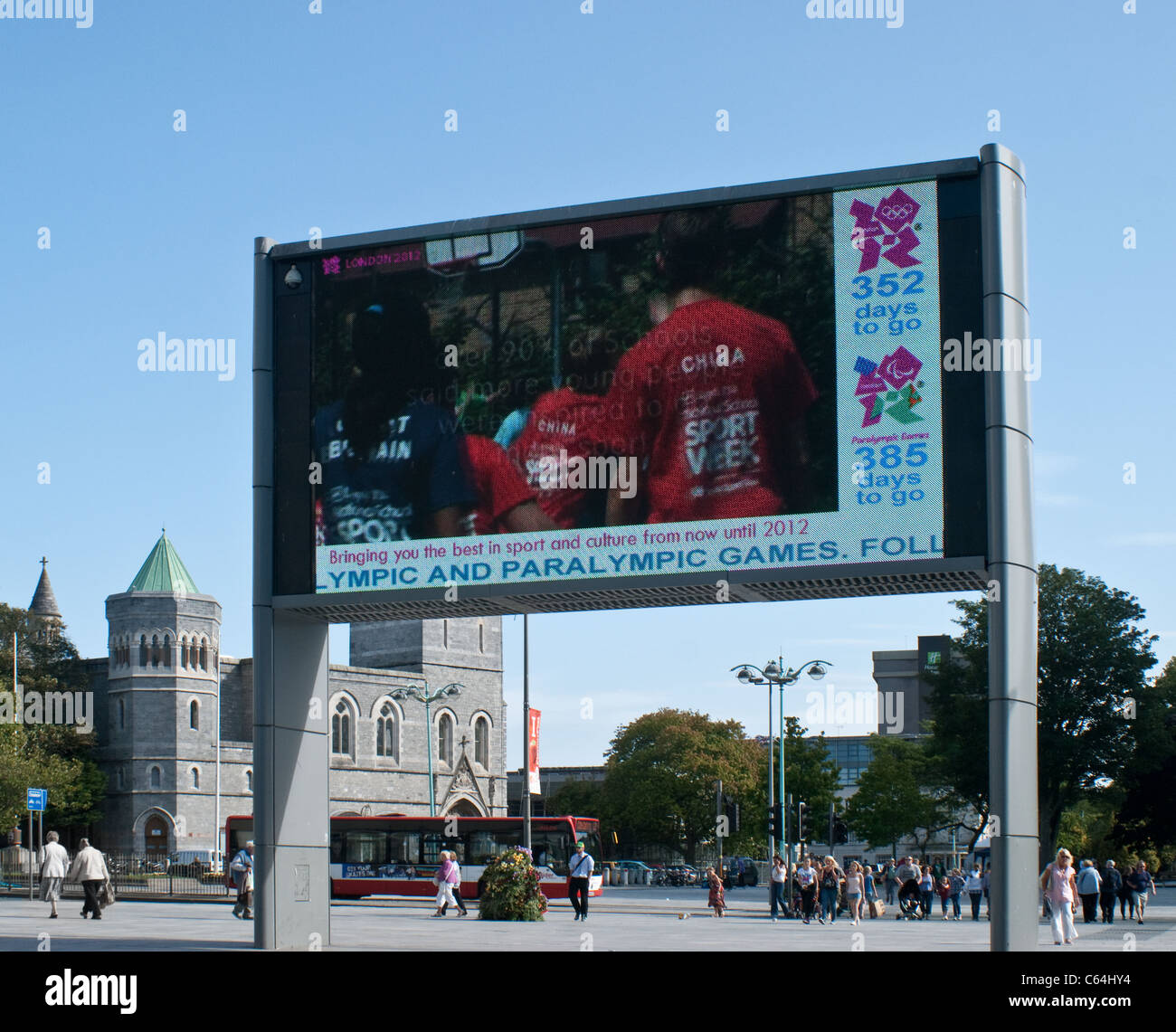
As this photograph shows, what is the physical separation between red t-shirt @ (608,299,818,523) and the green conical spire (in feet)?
248

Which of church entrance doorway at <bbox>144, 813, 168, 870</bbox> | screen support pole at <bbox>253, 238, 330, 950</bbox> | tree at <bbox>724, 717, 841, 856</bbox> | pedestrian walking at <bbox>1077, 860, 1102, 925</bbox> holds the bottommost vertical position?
church entrance doorway at <bbox>144, 813, 168, 870</bbox>

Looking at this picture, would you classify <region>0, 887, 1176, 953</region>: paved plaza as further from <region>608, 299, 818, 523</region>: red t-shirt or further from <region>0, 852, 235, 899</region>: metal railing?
<region>0, 852, 235, 899</region>: metal railing

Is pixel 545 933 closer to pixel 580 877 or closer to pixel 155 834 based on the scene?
pixel 580 877

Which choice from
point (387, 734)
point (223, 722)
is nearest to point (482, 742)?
point (387, 734)

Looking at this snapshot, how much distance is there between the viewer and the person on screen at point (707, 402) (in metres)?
19.0

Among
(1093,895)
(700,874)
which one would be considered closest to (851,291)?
(1093,895)

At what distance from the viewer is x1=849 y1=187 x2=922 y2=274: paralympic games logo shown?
62.3ft

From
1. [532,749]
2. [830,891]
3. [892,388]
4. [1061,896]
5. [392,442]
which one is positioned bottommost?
[830,891]

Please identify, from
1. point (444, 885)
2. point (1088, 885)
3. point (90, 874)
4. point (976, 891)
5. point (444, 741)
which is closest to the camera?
point (90, 874)

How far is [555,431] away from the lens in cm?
1997

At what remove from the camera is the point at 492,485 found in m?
20.2

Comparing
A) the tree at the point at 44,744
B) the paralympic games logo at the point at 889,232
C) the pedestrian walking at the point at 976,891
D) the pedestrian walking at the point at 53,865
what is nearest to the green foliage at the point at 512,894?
the pedestrian walking at the point at 53,865

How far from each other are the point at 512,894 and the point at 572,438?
47.0 ft

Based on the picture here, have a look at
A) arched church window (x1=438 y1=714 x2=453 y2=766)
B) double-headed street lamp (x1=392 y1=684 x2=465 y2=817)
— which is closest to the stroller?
double-headed street lamp (x1=392 y1=684 x2=465 y2=817)
